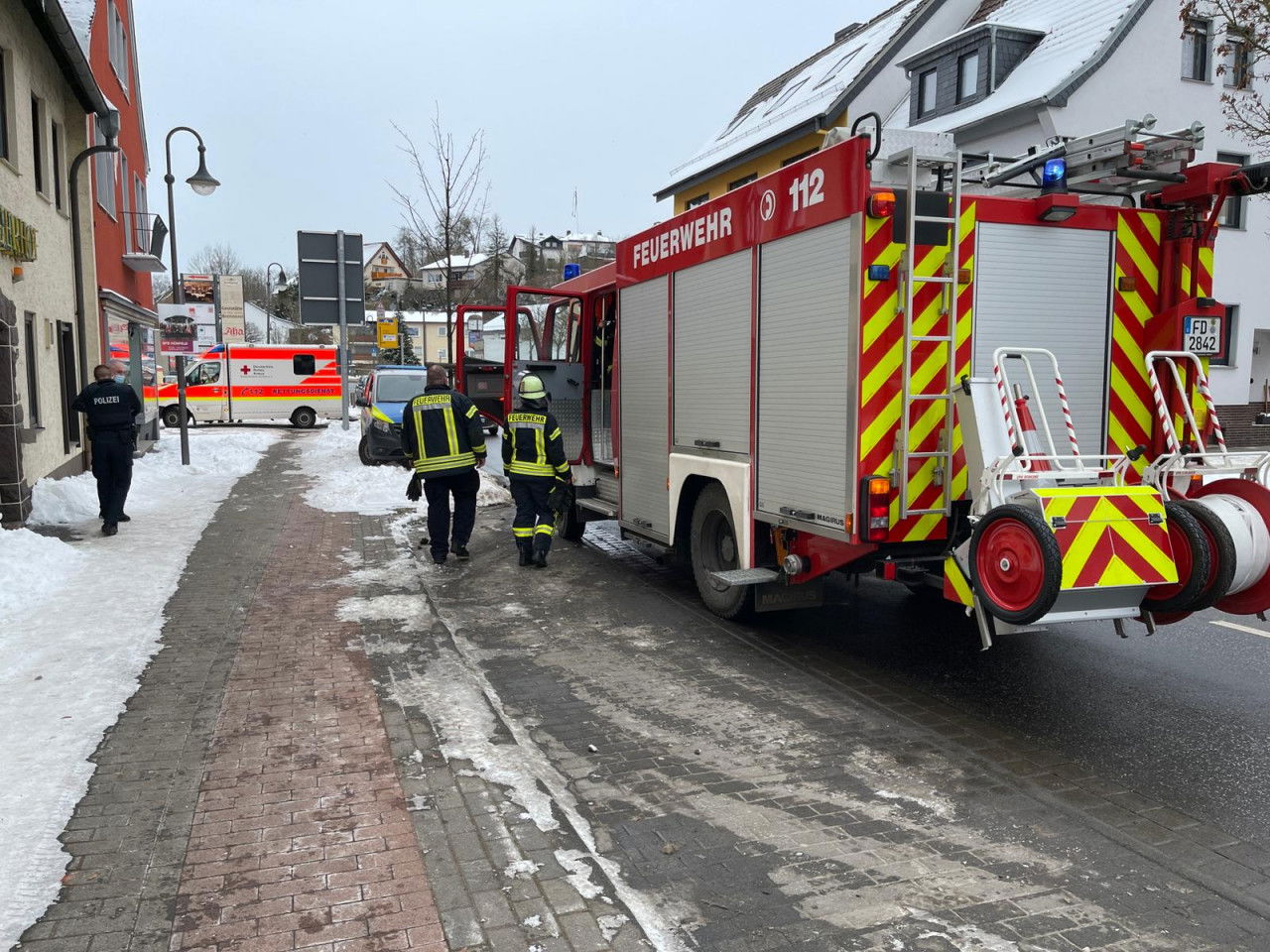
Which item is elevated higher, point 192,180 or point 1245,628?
point 192,180

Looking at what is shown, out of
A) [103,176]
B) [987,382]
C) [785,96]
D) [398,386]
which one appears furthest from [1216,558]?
[785,96]

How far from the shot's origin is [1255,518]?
4.46 m

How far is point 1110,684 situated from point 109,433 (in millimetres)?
9224

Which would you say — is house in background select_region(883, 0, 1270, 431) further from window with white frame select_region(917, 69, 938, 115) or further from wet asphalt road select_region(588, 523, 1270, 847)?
wet asphalt road select_region(588, 523, 1270, 847)

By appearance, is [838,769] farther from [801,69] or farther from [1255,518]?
[801,69]

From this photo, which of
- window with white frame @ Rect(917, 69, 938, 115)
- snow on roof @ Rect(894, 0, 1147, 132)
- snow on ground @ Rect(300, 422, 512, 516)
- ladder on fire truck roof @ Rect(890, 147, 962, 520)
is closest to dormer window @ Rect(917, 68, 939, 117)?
window with white frame @ Rect(917, 69, 938, 115)

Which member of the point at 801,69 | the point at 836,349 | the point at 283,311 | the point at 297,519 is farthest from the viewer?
the point at 283,311

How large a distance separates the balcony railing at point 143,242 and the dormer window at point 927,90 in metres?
18.3

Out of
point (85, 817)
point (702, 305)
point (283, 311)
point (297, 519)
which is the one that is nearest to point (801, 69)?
point (297, 519)

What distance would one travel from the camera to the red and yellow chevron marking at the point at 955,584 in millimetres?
4891

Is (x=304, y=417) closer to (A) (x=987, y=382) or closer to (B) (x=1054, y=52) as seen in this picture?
(B) (x=1054, y=52)

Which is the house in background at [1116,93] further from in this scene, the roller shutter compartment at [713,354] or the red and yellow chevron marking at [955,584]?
the red and yellow chevron marking at [955,584]

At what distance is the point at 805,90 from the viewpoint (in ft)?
96.3

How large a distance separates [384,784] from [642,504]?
418 centimetres
